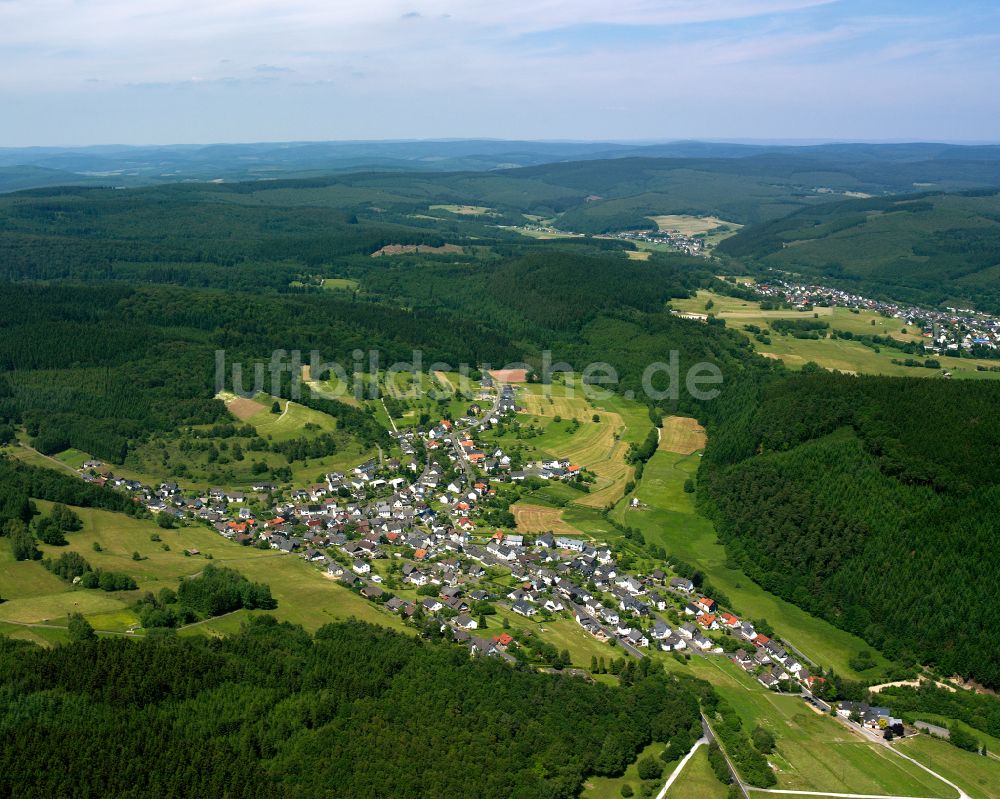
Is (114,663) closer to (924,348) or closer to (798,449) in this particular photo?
(798,449)

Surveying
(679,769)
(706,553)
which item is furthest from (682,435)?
(679,769)

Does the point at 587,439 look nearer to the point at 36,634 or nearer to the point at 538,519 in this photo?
the point at 538,519

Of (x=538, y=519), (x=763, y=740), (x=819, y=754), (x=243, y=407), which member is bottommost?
(x=819, y=754)

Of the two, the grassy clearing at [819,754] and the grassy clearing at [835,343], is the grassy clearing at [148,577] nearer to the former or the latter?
the grassy clearing at [819,754]

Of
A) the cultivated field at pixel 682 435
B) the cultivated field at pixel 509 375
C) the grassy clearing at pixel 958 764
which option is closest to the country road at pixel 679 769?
the grassy clearing at pixel 958 764

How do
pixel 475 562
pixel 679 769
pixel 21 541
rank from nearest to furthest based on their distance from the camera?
pixel 679 769 → pixel 21 541 → pixel 475 562

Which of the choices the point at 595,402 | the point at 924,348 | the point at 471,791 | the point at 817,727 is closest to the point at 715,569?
the point at 817,727

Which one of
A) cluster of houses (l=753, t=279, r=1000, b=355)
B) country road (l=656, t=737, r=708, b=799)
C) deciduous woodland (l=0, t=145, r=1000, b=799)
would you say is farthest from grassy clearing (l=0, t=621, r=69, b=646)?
cluster of houses (l=753, t=279, r=1000, b=355)
